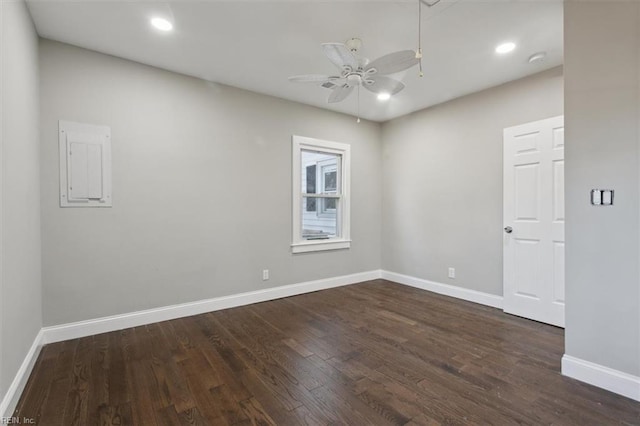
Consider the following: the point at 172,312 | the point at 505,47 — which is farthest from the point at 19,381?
the point at 505,47

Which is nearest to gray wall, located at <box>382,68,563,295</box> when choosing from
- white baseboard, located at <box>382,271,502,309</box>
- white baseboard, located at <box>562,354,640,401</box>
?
white baseboard, located at <box>382,271,502,309</box>

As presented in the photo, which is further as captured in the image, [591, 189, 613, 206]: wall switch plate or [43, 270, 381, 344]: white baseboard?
[43, 270, 381, 344]: white baseboard

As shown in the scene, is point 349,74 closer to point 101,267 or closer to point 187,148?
point 187,148

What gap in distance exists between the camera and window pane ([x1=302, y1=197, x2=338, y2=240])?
15.1ft

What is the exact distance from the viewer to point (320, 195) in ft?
15.3

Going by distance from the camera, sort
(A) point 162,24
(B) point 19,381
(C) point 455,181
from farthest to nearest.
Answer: (C) point 455,181
(A) point 162,24
(B) point 19,381

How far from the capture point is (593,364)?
2.11 m

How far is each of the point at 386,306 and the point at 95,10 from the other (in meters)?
4.08

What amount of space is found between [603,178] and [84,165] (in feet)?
14.2

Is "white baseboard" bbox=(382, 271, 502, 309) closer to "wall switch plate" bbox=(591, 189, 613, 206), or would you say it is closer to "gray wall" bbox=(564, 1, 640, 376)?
"gray wall" bbox=(564, 1, 640, 376)

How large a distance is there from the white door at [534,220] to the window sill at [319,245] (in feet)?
7.32

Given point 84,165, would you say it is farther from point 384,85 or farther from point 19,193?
point 384,85

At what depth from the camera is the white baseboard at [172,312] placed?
111 inches

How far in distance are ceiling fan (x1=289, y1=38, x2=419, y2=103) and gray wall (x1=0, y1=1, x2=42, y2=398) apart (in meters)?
1.85
